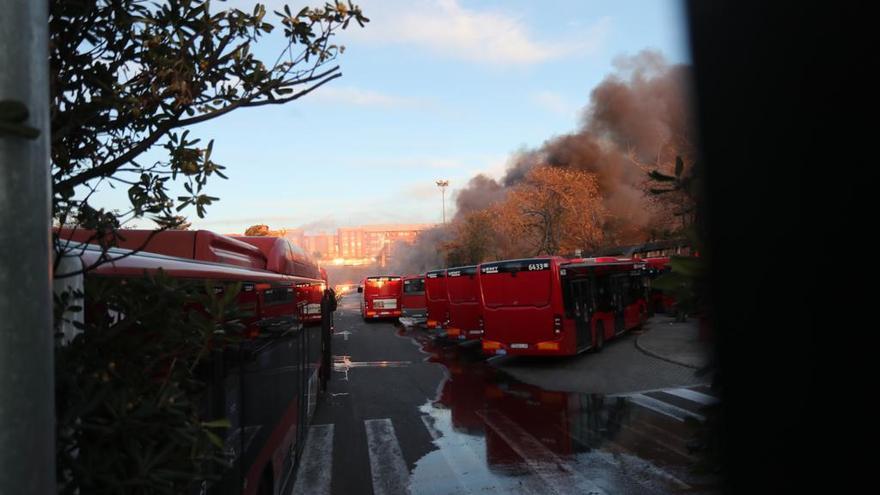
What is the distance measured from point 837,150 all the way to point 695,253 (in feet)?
1.55

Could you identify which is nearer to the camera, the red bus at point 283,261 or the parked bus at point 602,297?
the red bus at point 283,261

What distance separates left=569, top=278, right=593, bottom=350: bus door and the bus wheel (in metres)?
0.54

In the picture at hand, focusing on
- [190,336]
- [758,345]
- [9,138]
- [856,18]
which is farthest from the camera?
[190,336]

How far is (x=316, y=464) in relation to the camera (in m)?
6.71

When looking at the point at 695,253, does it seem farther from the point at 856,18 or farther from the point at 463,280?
the point at 463,280

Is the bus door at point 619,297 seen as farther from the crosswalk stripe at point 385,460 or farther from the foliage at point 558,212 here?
the foliage at point 558,212

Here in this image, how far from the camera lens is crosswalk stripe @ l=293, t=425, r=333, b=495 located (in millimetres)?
5904

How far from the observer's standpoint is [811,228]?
160 cm

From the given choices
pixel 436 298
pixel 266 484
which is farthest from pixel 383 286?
pixel 266 484

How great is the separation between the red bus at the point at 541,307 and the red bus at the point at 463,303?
7.06 feet

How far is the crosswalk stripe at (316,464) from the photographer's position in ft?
19.4

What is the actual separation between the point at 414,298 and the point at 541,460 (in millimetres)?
23754

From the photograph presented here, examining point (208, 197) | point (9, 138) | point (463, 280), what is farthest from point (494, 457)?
point (463, 280)

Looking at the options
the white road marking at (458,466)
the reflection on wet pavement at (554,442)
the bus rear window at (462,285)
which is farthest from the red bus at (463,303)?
the white road marking at (458,466)
